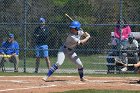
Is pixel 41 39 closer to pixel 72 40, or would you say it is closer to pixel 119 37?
pixel 119 37

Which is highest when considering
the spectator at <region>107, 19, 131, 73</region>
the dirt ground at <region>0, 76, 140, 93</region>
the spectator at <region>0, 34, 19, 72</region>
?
the spectator at <region>107, 19, 131, 73</region>

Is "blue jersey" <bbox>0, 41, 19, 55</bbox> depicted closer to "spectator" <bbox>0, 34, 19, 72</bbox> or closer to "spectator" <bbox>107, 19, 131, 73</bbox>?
"spectator" <bbox>0, 34, 19, 72</bbox>

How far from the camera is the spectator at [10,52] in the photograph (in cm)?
1678

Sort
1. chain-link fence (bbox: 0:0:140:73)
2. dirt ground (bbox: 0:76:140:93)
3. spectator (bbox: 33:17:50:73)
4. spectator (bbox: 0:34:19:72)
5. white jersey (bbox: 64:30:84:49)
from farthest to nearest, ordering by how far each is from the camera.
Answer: chain-link fence (bbox: 0:0:140:73), spectator (bbox: 0:34:19:72), spectator (bbox: 33:17:50:73), white jersey (bbox: 64:30:84:49), dirt ground (bbox: 0:76:140:93)

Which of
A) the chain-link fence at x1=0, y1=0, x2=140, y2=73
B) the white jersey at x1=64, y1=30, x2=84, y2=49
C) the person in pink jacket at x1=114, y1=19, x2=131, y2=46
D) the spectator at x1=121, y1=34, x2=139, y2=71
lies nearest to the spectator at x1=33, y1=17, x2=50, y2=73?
the chain-link fence at x1=0, y1=0, x2=140, y2=73

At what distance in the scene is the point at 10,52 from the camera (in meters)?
17.0

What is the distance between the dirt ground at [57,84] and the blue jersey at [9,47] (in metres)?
2.84

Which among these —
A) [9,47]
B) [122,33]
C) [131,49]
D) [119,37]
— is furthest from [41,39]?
[131,49]

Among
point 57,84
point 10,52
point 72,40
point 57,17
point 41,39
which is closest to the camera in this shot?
point 57,84

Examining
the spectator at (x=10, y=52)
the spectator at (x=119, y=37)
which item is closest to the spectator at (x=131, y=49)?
the spectator at (x=119, y=37)

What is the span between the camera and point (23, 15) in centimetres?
1741

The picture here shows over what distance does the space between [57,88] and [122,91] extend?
1606 mm

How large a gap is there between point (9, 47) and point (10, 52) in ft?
→ 0.60

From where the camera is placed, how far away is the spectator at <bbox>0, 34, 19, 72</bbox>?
16.8 metres
